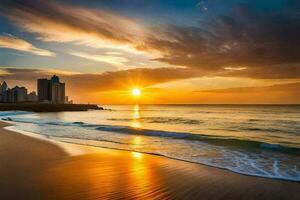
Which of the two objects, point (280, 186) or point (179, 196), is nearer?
point (179, 196)

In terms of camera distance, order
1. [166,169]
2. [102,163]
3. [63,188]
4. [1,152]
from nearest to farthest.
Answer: [63,188] < [166,169] < [102,163] < [1,152]

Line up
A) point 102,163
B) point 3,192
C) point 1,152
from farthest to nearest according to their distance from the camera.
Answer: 1. point 1,152
2. point 102,163
3. point 3,192

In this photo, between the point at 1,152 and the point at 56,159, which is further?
the point at 1,152

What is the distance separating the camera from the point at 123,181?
8227 mm

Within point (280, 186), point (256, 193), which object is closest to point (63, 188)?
point (256, 193)

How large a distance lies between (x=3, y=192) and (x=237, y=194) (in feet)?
19.6

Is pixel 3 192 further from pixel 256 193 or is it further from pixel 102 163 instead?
pixel 256 193

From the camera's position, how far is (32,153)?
520 inches

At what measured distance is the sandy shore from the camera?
6977 millimetres

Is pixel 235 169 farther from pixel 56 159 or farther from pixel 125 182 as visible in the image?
pixel 56 159

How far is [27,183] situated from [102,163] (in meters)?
3.70

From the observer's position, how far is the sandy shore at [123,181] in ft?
22.9

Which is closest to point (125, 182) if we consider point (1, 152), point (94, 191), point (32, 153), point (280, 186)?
point (94, 191)

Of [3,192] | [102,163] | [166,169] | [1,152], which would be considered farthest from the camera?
[1,152]
